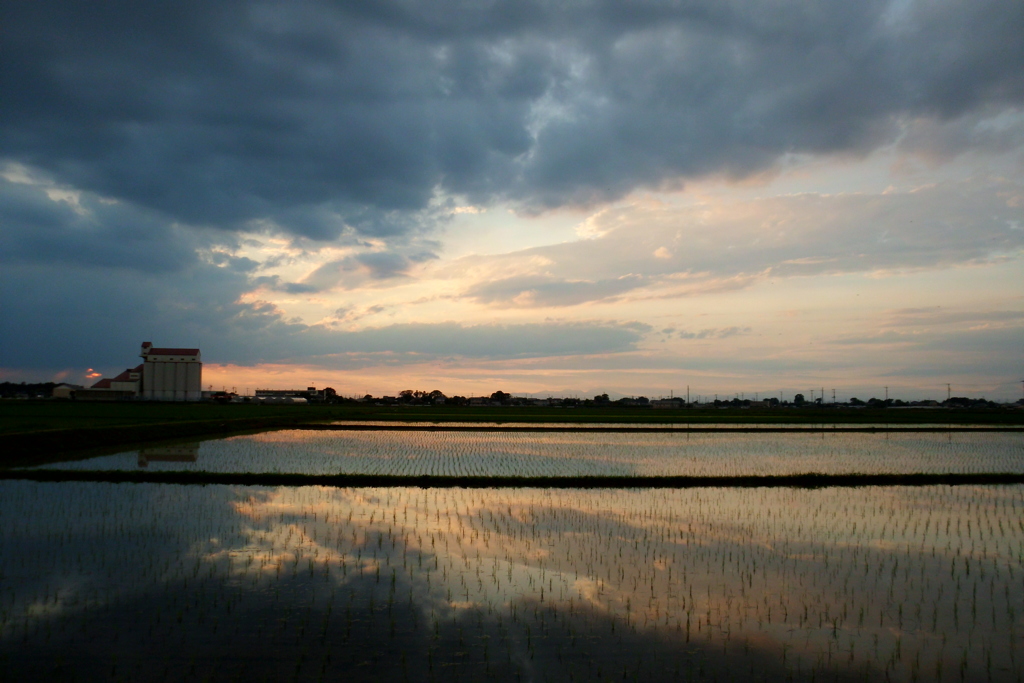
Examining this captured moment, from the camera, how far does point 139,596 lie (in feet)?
23.2

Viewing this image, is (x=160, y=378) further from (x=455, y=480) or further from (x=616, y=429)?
(x=455, y=480)

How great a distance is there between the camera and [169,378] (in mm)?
91625

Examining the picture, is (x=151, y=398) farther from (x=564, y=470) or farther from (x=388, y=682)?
(x=388, y=682)

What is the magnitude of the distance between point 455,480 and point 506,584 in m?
8.23

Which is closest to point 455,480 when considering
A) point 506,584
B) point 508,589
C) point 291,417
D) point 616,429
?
point 506,584

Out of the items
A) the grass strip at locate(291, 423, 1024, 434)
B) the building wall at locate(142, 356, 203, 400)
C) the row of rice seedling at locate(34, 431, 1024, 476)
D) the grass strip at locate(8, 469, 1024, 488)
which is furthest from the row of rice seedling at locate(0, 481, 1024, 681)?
the building wall at locate(142, 356, 203, 400)

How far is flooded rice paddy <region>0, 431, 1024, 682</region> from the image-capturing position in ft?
18.4

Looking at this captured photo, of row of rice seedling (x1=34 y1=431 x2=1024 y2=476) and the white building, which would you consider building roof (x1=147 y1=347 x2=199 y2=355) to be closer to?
the white building

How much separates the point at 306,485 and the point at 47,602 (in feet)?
27.5

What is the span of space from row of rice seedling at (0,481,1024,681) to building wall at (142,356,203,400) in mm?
89019

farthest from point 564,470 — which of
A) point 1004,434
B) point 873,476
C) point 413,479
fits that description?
point 1004,434

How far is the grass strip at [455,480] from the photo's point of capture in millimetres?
15367

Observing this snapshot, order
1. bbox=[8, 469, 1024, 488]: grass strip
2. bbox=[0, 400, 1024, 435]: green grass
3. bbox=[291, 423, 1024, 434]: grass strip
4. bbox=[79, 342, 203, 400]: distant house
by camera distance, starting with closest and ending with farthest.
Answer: bbox=[8, 469, 1024, 488]: grass strip, bbox=[0, 400, 1024, 435]: green grass, bbox=[291, 423, 1024, 434]: grass strip, bbox=[79, 342, 203, 400]: distant house

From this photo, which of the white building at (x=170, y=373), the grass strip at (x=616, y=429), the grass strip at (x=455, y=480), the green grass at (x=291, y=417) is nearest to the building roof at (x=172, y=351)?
the white building at (x=170, y=373)
